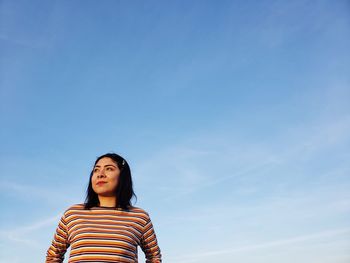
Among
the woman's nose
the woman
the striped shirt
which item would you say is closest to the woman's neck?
the woman

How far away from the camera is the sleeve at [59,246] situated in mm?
5570

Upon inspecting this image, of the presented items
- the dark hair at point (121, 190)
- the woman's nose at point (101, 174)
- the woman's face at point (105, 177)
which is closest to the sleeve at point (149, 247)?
the dark hair at point (121, 190)

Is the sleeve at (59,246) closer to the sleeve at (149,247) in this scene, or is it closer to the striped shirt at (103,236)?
the striped shirt at (103,236)

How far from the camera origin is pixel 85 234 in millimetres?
5320

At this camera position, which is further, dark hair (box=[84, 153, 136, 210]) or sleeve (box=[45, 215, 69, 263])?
dark hair (box=[84, 153, 136, 210])

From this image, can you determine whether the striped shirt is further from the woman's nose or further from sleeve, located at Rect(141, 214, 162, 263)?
the woman's nose

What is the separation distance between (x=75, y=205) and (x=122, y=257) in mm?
1127

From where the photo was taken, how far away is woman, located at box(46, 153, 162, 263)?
17.2 ft

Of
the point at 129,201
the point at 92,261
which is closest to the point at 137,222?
the point at 129,201

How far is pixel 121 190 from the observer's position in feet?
19.7

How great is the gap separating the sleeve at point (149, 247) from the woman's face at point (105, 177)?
73 cm

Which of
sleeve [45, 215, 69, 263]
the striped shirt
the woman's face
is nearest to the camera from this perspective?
the striped shirt

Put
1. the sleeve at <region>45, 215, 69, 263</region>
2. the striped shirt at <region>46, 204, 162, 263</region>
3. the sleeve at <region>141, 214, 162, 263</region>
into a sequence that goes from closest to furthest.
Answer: the striped shirt at <region>46, 204, 162, 263</region>, the sleeve at <region>45, 215, 69, 263</region>, the sleeve at <region>141, 214, 162, 263</region>

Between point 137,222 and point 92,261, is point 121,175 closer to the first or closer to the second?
point 137,222
